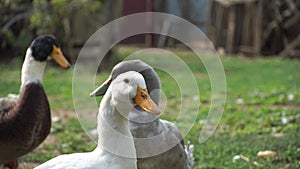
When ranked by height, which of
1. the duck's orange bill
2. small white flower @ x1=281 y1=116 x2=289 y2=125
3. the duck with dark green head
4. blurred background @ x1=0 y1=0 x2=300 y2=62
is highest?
the duck's orange bill

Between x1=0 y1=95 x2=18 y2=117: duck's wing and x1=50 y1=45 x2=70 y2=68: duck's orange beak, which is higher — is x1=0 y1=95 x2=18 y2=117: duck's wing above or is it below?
below

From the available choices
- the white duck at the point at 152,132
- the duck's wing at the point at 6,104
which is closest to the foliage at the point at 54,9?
the duck's wing at the point at 6,104

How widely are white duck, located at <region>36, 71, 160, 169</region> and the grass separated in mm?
2130

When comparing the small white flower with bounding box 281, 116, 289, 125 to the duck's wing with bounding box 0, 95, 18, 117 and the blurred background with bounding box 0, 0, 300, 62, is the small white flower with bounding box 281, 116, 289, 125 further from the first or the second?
the blurred background with bounding box 0, 0, 300, 62

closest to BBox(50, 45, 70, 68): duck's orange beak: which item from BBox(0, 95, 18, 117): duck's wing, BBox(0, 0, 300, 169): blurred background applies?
BBox(0, 95, 18, 117): duck's wing

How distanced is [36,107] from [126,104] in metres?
1.72

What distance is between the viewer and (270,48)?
50.2 feet

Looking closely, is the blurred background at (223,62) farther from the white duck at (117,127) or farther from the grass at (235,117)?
the white duck at (117,127)

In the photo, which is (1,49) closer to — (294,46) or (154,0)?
(154,0)

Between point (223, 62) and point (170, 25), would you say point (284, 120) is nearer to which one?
point (223, 62)

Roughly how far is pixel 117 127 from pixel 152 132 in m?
0.79

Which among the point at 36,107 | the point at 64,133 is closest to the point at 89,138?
the point at 64,133

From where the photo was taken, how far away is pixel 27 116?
4.52m

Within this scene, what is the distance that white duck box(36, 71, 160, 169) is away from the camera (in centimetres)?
304
